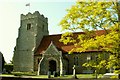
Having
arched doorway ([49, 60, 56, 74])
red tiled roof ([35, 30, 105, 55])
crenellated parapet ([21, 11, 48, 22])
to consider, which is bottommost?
arched doorway ([49, 60, 56, 74])

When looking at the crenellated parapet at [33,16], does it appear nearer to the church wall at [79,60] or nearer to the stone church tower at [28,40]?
the stone church tower at [28,40]

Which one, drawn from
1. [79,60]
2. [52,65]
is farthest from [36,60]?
[79,60]

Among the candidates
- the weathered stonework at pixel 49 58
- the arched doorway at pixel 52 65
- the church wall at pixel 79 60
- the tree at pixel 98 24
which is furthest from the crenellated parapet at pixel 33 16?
the tree at pixel 98 24

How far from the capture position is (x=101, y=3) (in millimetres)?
15125

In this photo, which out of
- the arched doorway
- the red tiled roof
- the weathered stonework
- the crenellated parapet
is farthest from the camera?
the crenellated parapet

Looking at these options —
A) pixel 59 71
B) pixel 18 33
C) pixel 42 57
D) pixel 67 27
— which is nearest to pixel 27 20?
pixel 18 33

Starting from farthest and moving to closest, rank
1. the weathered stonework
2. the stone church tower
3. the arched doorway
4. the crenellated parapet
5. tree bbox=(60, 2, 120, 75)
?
1. the crenellated parapet
2. the stone church tower
3. the arched doorway
4. the weathered stonework
5. tree bbox=(60, 2, 120, 75)

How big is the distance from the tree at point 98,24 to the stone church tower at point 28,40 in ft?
113

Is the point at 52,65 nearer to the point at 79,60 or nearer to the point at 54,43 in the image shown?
the point at 79,60

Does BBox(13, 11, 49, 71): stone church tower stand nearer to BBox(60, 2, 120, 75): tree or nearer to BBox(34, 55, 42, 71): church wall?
BBox(34, 55, 42, 71): church wall

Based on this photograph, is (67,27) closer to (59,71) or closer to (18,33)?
(59,71)

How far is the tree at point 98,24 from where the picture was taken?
14.2m

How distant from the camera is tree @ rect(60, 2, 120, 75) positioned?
46.7 feet

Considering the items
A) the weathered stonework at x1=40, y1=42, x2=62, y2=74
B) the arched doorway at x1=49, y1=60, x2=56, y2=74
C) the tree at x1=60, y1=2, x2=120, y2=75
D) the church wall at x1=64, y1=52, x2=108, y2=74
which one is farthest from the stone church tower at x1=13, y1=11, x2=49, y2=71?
the tree at x1=60, y1=2, x2=120, y2=75
